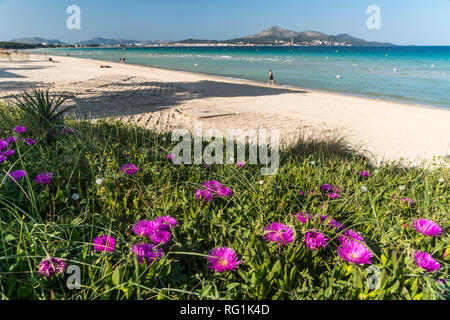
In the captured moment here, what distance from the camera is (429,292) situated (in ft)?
3.34

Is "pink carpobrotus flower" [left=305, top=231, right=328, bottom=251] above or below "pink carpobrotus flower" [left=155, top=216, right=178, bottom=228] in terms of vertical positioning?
below

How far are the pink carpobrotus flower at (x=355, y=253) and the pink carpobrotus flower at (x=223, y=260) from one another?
438 mm

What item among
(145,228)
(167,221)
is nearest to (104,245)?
(145,228)

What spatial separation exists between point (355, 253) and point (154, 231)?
867 mm

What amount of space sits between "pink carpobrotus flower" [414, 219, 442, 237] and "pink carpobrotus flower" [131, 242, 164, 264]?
1.21 m

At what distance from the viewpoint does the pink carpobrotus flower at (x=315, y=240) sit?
1.21 m

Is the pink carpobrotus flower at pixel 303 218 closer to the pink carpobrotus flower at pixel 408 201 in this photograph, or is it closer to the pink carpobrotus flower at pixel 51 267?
the pink carpobrotus flower at pixel 408 201

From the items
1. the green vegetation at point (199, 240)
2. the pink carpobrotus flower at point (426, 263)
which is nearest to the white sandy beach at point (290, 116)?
the green vegetation at point (199, 240)

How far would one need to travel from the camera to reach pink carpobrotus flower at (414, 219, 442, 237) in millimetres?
1284

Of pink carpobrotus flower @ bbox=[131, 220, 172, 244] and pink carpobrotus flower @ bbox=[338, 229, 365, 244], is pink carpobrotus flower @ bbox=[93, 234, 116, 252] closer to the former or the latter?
pink carpobrotus flower @ bbox=[131, 220, 172, 244]

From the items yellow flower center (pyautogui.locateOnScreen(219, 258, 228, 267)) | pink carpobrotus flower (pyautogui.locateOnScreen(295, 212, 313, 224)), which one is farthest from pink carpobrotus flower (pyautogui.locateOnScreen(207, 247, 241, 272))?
pink carpobrotus flower (pyautogui.locateOnScreen(295, 212, 313, 224))

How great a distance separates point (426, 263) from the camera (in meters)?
1.09

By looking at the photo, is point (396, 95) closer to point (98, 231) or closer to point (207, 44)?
point (98, 231)

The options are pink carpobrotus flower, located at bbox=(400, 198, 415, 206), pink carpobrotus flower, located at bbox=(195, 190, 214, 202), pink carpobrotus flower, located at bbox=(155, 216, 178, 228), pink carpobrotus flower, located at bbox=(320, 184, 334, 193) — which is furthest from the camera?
pink carpobrotus flower, located at bbox=(320, 184, 334, 193)
